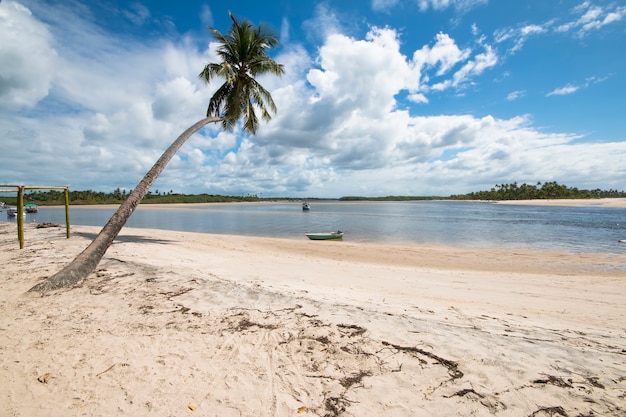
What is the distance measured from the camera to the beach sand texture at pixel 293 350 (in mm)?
2865

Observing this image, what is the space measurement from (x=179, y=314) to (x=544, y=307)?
296 inches

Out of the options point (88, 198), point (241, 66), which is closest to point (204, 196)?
point (88, 198)

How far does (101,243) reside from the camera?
7070mm

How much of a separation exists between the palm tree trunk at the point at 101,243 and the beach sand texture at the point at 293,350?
290mm

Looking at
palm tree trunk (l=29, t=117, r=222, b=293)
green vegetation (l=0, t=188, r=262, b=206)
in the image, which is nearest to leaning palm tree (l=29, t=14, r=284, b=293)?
palm tree trunk (l=29, t=117, r=222, b=293)

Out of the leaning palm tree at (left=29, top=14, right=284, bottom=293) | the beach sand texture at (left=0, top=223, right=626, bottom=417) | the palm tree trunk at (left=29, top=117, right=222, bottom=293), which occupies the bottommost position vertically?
the beach sand texture at (left=0, top=223, right=626, bottom=417)

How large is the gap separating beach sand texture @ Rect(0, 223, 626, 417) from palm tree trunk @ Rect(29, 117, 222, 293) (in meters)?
0.29

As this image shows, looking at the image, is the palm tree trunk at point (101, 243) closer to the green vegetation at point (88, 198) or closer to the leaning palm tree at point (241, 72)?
the leaning palm tree at point (241, 72)

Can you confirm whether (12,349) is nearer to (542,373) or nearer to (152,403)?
(152,403)

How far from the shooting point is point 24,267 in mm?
7598

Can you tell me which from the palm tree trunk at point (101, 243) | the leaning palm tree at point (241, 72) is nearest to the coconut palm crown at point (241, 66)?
the leaning palm tree at point (241, 72)

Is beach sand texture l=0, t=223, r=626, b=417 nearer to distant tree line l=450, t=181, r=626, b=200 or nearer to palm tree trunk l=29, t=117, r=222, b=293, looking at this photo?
palm tree trunk l=29, t=117, r=222, b=293

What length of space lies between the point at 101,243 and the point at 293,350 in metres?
6.02

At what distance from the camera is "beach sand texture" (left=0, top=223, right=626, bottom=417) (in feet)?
9.40
